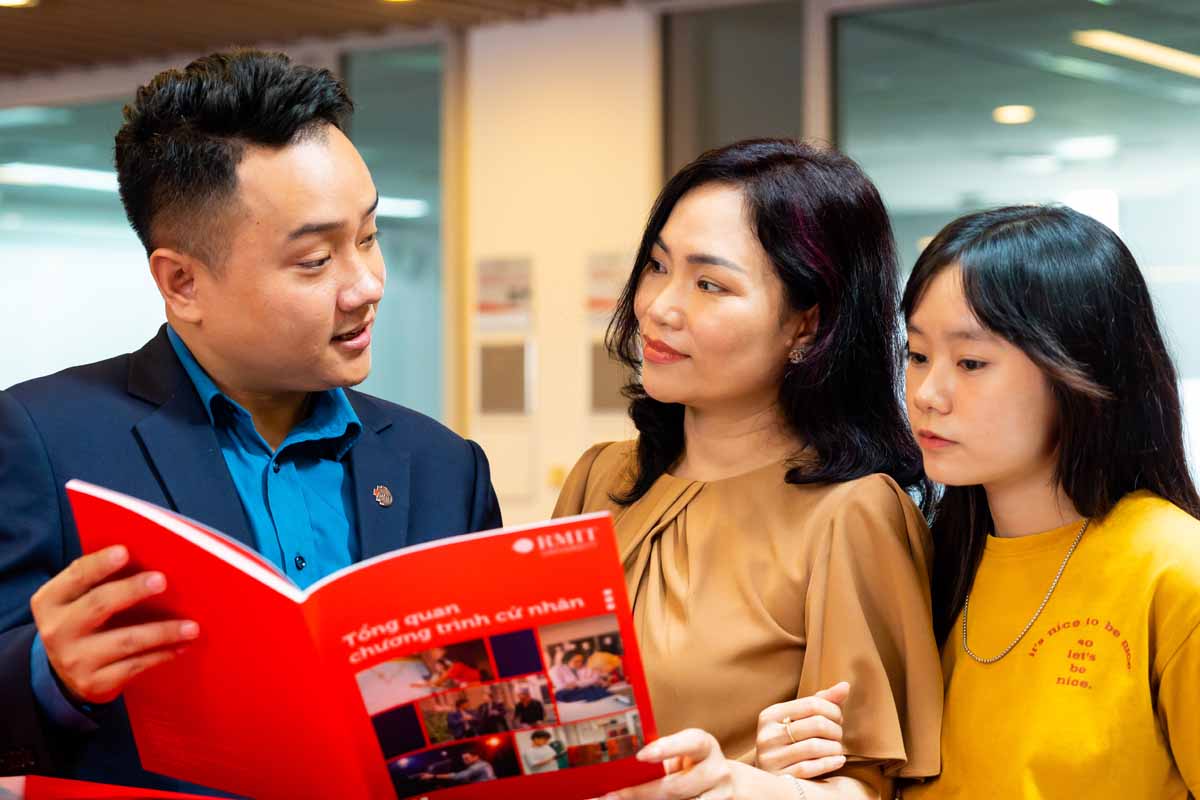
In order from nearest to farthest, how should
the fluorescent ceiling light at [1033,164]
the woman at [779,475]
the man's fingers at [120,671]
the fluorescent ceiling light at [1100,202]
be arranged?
the man's fingers at [120,671], the woman at [779,475], the fluorescent ceiling light at [1100,202], the fluorescent ceiling light at [1033,164]

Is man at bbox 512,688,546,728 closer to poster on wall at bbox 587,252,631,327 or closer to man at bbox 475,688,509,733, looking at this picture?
man at bbox 475,688,509,733

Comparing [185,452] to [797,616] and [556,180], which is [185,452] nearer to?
[797,616]

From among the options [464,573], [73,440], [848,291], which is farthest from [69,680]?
[848,291]

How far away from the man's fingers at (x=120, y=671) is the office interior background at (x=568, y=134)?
3894 mm

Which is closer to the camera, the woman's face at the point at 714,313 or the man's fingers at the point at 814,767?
the man's fingers at the point at 814,767

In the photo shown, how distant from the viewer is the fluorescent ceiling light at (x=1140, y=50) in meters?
4.77

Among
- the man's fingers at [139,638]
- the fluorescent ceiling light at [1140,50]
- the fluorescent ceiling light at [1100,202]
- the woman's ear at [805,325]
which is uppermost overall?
the fluorescent ceiling light at [1140,50]

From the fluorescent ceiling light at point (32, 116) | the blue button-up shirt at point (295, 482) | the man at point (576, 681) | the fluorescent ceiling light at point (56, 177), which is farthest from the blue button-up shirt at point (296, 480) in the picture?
the fluorescent ceiling light at point (32, 116)

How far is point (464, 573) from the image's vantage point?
4.65ft

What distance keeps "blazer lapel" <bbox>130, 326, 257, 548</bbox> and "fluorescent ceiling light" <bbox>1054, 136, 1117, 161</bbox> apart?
3811 mm

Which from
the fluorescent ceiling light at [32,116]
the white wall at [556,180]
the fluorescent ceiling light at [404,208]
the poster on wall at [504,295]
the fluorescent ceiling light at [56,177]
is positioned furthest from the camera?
the fluorescent ceiling light at [32,116]

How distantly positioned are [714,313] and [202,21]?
4.67 meters

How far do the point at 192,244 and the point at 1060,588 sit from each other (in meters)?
1.15

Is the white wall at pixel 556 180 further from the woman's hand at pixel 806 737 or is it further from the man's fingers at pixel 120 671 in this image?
the man's fingers at pixel 120 671
